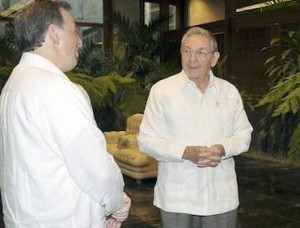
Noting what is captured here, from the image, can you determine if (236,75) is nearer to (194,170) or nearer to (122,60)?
(122,60)

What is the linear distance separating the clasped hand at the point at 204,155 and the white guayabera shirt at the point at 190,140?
0.11 feet

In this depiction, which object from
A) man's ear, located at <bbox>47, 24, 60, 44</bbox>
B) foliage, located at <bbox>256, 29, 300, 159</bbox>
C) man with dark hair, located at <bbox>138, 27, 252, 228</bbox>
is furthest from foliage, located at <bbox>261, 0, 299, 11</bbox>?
man's ear, located at <bbox>47, 24, 60, 44</bbox>

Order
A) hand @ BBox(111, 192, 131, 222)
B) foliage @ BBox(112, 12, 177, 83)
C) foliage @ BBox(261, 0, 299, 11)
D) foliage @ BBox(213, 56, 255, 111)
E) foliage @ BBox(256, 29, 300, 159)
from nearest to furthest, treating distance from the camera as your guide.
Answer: hand @ BBox(111, 192, 131, 222) → foliage @ BBox(256, 29, 300, 159) → foliage @ BBox(261, 0, 299, 11) → foliage @ BBox(213, 56, 255, 111) → foliage @ BBox(112, 12, 177, 83)

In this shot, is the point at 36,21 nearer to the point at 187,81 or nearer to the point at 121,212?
the point at 121,212

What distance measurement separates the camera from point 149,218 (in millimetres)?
3984

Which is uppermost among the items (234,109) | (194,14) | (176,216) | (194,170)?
(194,14)

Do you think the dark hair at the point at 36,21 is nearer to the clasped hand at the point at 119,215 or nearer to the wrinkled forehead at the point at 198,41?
the clasped hand at the point at 119,215

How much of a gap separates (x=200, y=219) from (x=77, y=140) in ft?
3.06

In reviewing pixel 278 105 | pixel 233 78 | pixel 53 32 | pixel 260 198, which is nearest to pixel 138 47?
pixel 233 78

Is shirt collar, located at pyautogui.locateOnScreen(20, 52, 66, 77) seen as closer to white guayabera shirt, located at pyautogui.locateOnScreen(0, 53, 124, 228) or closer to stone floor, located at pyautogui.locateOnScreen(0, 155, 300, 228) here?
white guayabera shirt, located at pyautogui.locateOnScreen(0, 53, 124, 228)

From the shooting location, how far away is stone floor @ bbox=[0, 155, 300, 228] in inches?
152

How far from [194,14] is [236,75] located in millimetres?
2950

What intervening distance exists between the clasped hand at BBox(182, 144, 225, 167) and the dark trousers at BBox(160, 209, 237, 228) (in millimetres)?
249

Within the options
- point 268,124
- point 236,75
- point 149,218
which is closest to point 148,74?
point 236,75
